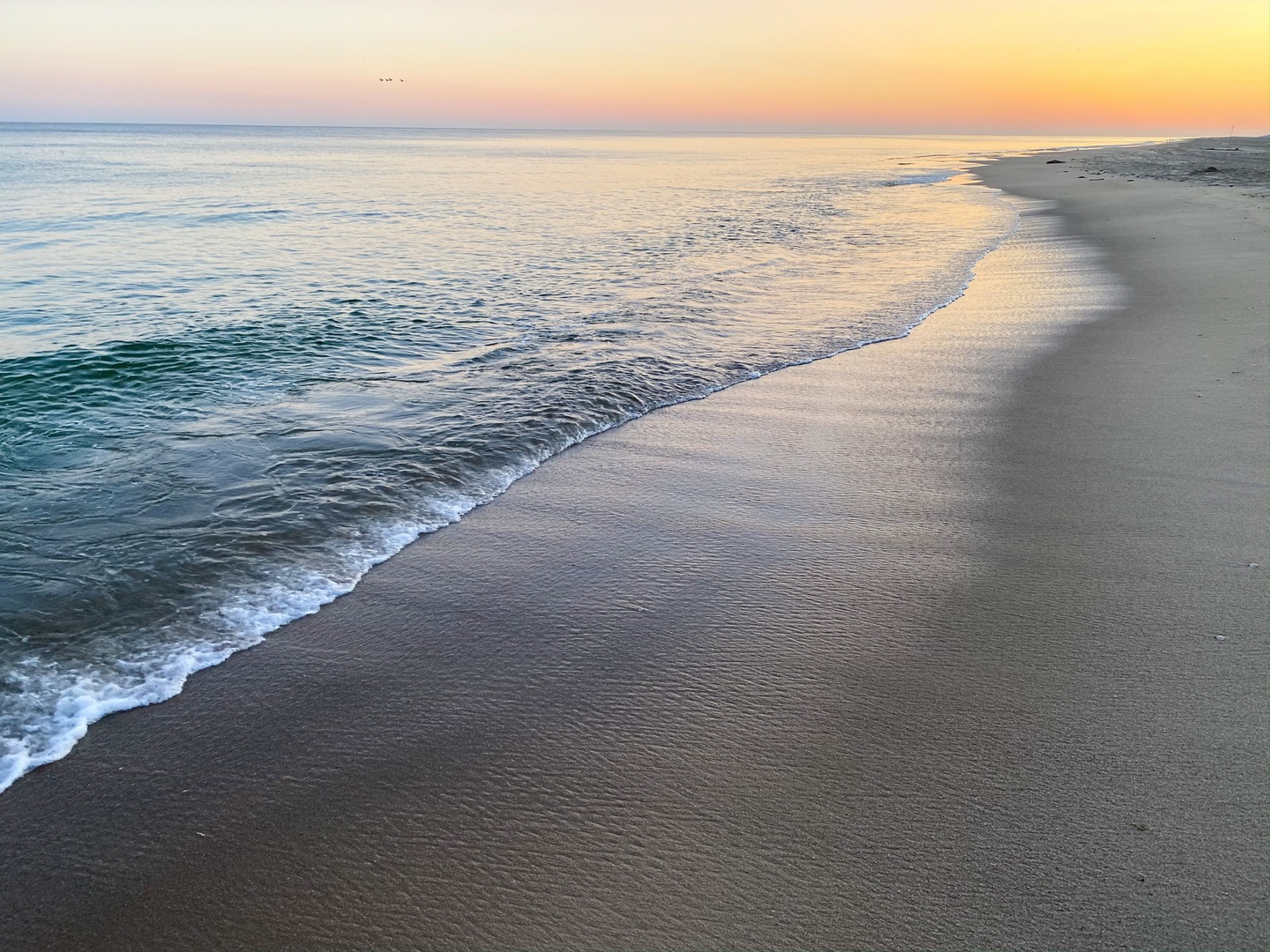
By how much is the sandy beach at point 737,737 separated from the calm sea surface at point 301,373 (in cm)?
43

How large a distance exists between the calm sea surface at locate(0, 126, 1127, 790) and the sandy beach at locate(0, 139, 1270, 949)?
43cm

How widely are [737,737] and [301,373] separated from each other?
268 inches

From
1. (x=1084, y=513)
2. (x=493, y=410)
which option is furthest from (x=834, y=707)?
(x=493, y=410)

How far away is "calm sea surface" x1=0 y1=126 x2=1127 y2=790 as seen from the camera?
13.2 feet

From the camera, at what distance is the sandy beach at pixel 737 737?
2297 millimetres

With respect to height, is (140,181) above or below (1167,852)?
above

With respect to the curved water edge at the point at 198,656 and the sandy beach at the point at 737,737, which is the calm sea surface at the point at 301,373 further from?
the sandy beach at the point at 737,737

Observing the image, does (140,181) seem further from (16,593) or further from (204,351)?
(16,593)

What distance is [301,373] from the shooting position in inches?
328

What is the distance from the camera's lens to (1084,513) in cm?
479

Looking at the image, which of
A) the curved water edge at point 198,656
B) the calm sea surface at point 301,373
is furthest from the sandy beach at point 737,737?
the calm sea surface at point 301,373

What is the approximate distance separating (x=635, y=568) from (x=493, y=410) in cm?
314

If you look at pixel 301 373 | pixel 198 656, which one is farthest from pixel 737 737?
pixel 301 373

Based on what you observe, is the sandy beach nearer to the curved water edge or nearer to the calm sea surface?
the curved water edge
